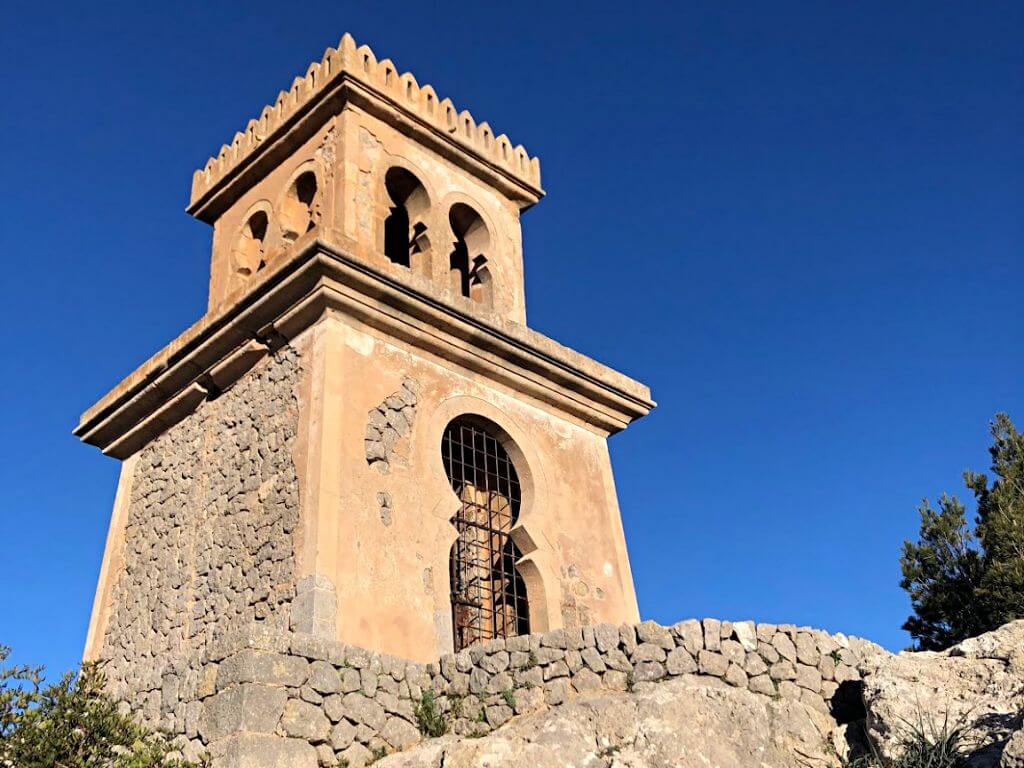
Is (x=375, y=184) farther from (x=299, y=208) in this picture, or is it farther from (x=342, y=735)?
(x=342, y=735)

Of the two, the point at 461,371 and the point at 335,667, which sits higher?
the point at 461,371

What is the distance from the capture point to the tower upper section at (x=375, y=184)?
13781 millimetres

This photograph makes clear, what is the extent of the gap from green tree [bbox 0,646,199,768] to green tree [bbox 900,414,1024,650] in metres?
12.2

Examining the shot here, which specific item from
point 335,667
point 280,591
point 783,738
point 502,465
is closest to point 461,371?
point 502,465

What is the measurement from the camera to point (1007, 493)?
17.4 meters

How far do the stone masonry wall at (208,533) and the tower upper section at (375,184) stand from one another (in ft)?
5.08

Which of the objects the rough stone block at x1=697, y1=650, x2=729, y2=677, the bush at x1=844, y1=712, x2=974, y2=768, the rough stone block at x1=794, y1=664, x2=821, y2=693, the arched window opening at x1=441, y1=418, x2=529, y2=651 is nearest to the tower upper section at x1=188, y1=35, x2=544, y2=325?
the arched window opening at x1=441, y1=418, x2=529, y2=651

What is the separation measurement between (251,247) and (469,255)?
10.0ft

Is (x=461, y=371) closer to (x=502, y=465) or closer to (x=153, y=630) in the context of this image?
(x=502, y=465)

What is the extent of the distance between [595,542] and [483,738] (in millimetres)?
4949

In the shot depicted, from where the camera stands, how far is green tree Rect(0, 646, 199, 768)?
28.0 ft

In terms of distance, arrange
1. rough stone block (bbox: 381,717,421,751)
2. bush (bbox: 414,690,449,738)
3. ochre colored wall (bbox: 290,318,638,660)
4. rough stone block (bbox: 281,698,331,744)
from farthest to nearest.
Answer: ochre colored wall (bbox: 290,318,638,660) → bush (bbox: 414,690,449,738) → rough stone block (bbox: 381,717,421,751) → rough stone block (bbox: 281,698,331,744)

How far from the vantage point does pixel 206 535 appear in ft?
39.9

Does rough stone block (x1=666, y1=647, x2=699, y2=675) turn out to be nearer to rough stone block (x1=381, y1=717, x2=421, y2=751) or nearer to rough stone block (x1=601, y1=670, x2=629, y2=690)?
rough stone block (x1=601, y1=670, x2=629, y2=690)
